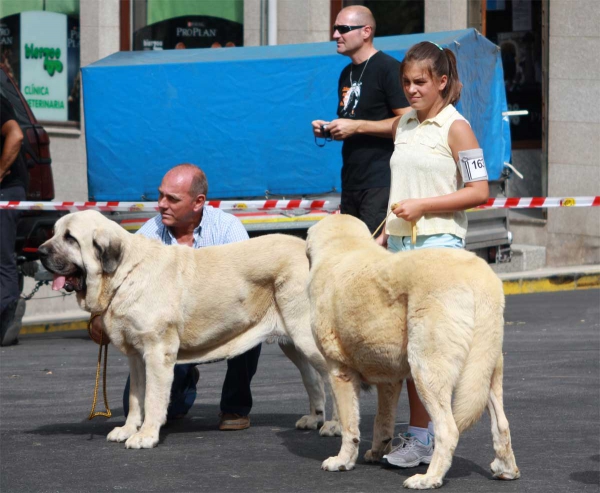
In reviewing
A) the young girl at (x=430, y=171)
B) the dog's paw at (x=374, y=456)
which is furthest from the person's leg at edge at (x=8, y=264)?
the young girl at (x=430, y=171)

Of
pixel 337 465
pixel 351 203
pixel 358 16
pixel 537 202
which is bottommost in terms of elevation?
pixel 337 465

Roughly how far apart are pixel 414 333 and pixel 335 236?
79 centimetres

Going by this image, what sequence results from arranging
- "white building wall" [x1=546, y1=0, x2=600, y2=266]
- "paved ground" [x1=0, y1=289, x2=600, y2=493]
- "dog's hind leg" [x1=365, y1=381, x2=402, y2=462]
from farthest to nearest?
"white building wall" [x1=546, y1=0, x2=600, y2=266], "dog's hind leg" [x1=365, y1=381, x2=402, y2=462], "paved ground" [x1=0, y1=289, x2=600, y2=493]

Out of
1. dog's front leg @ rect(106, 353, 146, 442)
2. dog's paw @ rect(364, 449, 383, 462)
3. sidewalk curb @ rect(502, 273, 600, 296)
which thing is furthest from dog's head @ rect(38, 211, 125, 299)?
sidewalk curb @ rect(502, 273, 600, 296)

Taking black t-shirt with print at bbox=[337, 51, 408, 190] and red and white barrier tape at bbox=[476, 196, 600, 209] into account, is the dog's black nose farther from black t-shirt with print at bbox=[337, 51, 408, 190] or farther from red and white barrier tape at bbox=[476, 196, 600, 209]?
red and white barrier tape at bbox=[476, 196, 600, 209]

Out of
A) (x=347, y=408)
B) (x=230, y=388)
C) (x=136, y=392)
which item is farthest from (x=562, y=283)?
(x=347, y=408)

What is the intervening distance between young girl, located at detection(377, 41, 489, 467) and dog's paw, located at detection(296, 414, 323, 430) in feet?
3.49

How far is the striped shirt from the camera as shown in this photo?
6523 millimetres

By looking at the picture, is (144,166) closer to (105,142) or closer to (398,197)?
(105,142)

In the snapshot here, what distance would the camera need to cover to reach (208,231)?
6.59 meters

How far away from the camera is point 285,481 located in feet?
16.8

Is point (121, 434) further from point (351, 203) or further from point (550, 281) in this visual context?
point (550, 281)

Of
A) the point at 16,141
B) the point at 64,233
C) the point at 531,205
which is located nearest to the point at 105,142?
the point at 16,141

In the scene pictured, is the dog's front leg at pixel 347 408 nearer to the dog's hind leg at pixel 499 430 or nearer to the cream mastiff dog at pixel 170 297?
the dog's hind leg at pixel 499 430
